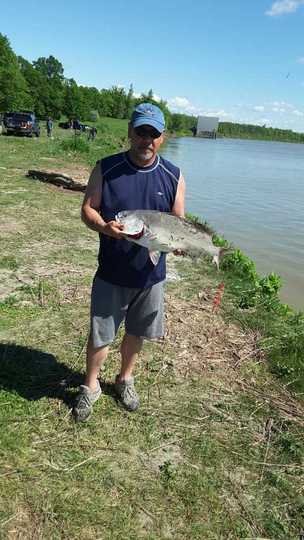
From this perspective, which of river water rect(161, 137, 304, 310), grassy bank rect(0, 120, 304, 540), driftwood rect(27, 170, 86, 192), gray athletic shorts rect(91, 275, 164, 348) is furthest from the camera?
driftwood rect(27, 170, 86, 192)

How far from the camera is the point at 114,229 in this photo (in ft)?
10.7

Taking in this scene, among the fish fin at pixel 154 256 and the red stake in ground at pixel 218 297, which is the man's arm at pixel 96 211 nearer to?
the fish fin at pixel 154 256

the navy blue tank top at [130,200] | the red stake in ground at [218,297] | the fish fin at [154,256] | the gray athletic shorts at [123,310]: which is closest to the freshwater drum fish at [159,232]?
the fish fin at [154,256]

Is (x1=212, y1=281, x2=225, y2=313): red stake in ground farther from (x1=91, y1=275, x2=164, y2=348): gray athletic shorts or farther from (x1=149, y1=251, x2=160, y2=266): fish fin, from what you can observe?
(x1=149, y1=251, x2=160, y2=266): fish fin

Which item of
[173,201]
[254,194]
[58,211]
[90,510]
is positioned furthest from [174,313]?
[254,194]

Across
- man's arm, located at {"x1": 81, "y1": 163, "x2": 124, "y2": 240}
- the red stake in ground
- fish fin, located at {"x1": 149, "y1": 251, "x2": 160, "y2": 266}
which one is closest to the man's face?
man's arm, located at {"x1": 81, "y1": 163, "x2": 124, "y2": 240}

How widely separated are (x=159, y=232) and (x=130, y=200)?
0.32 m

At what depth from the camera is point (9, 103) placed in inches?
1983

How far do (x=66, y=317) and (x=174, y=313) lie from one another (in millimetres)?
1376

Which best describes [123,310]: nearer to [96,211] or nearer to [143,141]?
[96,211]

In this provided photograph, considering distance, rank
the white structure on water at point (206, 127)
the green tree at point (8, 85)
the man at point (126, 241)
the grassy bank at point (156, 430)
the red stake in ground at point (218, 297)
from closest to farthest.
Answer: the grassy bank at point (156, 430)
the man at point (126, 241)
the red stake in ground at point (218, 297)
the green tree at point (8, 85)
the white structure on water at point (206, 127)

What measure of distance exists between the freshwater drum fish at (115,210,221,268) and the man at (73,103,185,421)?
81 mm

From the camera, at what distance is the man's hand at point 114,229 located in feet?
10.7

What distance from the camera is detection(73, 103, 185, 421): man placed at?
11.1 ft
